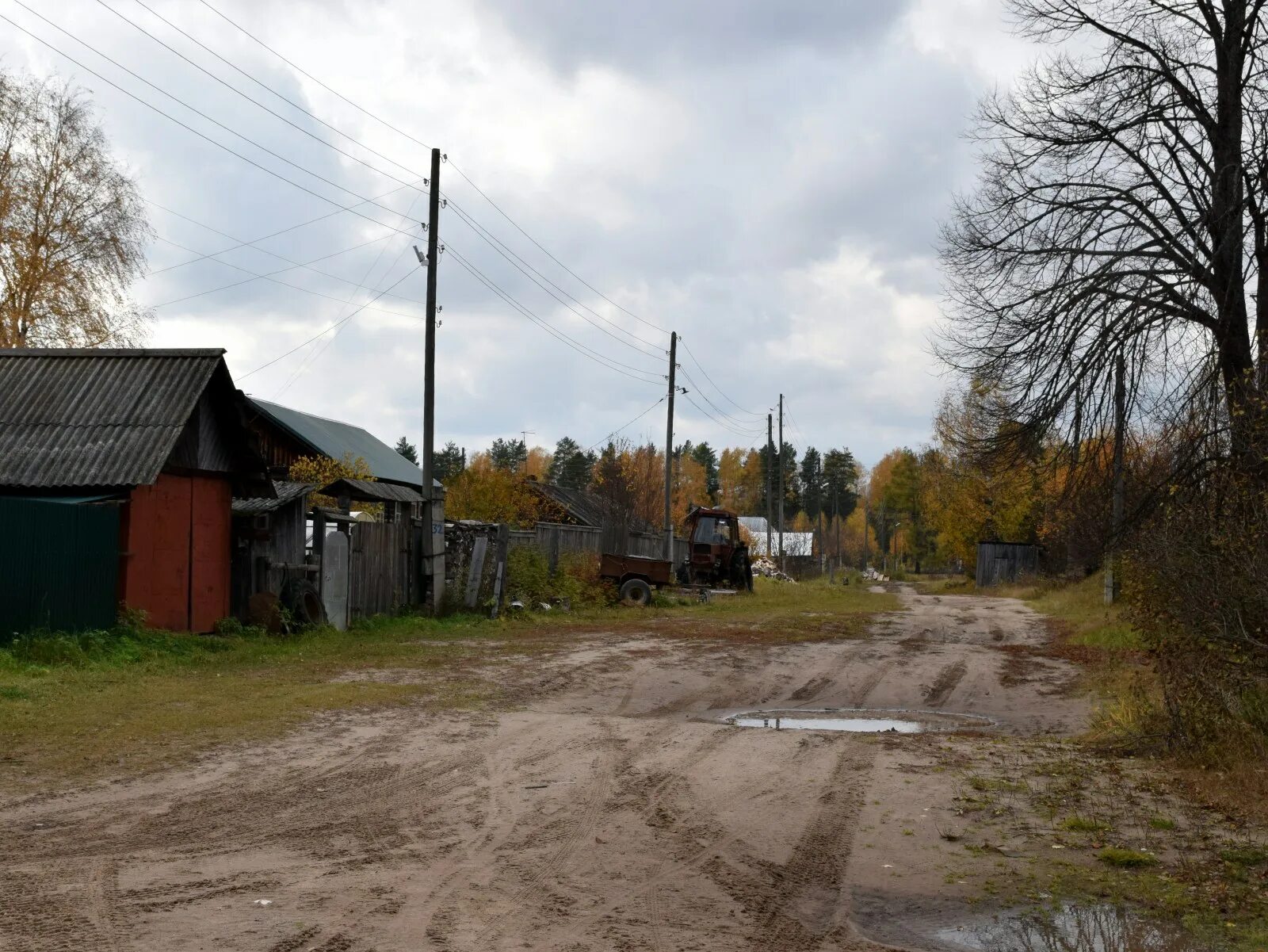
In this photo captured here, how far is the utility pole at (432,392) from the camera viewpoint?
993 inches

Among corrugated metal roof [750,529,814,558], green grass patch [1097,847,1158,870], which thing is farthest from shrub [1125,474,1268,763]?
corrugated metal roof [750,529,814,558]

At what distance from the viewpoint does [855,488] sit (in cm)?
16250

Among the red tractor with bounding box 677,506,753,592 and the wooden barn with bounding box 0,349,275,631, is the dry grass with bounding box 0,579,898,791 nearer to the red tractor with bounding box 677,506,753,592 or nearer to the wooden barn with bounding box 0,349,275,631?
the wooden barn with bounding box 0,349,275,631

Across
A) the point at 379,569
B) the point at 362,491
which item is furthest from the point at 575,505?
the point at 379,569

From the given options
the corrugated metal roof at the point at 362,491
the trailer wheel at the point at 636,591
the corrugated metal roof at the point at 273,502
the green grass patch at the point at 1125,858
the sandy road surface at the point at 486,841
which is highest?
the corrugated metal roof at the point at 362,491

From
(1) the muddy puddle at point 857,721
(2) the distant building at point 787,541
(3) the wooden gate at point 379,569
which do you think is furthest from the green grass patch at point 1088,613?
(2) the distant building at point 787,541

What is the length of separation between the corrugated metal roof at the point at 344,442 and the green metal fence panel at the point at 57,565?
59.3 feet

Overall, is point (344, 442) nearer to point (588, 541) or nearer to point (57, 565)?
point (588, 541)

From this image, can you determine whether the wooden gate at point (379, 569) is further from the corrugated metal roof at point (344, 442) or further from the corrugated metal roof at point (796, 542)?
the corrugated metal roof at point (796, 542)

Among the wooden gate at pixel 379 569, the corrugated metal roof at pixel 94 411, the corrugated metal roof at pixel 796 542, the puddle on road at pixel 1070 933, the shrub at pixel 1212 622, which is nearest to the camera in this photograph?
the puddle on road at pixel 1070 933

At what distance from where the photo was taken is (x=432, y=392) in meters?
25.5

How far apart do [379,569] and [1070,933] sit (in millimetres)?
19739

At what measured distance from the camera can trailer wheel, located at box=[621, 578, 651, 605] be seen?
31.9 m

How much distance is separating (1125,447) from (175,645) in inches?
528
